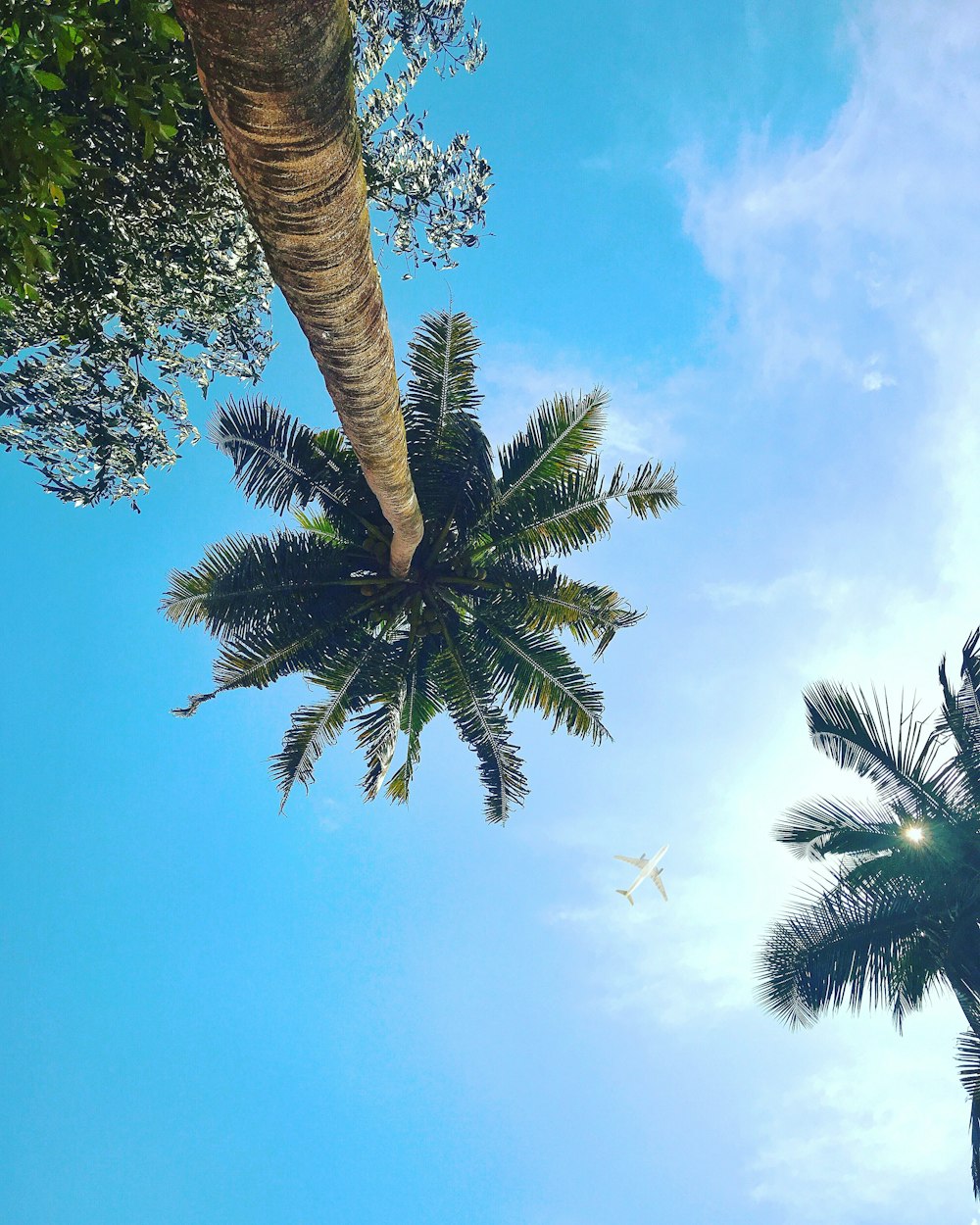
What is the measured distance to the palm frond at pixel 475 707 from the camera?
1370 cm

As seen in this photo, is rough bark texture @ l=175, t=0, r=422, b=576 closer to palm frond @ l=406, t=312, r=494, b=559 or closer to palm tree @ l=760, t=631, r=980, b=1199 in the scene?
palm frond @ l=406, t=312, r=494, b=559

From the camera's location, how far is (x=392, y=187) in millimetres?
10328

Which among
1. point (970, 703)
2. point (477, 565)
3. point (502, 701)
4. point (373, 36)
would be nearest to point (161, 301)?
point (373, 36)

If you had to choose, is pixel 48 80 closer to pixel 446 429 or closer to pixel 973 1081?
pixel 446 429

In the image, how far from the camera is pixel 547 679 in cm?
1335

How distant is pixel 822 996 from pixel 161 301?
13.8 metres

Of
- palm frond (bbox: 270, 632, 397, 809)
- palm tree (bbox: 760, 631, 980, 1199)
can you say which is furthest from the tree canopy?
palm tree (bbox: 760, 631, 980, 1199)

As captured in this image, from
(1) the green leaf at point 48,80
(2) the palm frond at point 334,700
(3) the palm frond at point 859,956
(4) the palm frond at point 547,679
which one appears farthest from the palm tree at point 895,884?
(1) the green leaf at point 48,80

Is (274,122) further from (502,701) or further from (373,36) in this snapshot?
(502,701)

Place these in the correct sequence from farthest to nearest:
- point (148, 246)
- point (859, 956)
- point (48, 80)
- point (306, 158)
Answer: point (859, 956) → point (148, 246) → point (48, 80) → point (306, 158)

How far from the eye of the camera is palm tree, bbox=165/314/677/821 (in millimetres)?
12711

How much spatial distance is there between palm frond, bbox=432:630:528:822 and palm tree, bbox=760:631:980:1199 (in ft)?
16.7

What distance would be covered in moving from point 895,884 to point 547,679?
643 cm

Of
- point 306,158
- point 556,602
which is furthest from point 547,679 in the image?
point 306,158
